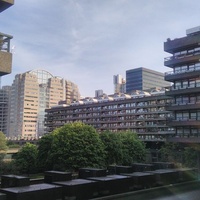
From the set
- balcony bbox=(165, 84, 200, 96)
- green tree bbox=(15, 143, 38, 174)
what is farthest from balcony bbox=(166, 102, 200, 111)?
green tree bbox=(15, 143, 38, 174)

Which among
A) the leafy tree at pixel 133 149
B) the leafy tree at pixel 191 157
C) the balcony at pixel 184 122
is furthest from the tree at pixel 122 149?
the leafy tree at pixel 191 157

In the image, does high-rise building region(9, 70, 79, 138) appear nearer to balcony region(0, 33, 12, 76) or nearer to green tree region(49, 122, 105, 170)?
green tree region(49, 122, 105, 170)

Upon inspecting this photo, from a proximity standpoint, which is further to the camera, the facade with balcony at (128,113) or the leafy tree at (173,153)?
the facade with balcony at (128,113)

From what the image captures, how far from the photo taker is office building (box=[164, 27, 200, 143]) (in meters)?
46.6

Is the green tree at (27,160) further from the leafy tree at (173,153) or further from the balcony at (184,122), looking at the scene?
the balcony at (184,122)

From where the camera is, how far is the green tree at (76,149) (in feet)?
144

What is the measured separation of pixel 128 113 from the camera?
99.8 m

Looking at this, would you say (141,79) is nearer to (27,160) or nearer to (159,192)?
(27,160)

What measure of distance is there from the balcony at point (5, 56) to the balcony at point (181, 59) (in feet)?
126

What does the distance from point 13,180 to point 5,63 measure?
31.2ft

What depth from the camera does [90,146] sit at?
148 feet

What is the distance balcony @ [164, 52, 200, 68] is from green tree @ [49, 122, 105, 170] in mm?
16401

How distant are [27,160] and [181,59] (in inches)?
1239

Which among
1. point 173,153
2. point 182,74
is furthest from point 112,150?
point 182,74
